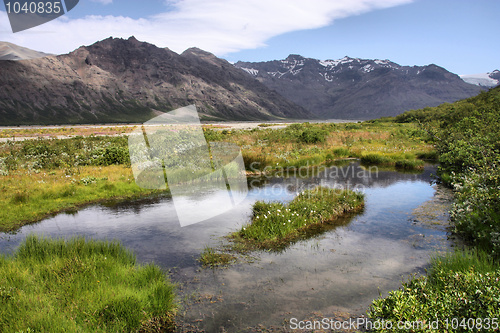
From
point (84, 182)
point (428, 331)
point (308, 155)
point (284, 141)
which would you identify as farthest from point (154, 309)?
point (284, 141)

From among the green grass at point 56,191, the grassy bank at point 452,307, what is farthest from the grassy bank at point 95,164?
the grassy bank at point 452,307

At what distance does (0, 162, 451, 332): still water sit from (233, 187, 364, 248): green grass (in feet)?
2.81

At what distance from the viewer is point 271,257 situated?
13125 millimetres

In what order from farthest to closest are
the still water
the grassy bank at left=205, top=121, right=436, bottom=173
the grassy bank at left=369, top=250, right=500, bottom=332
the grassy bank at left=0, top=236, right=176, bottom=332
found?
the grassy bank at left=205, top=121, right=436, bottom=173, the still water, the grassy bank at left=0, top=236, right=176, bottom=332, the grassy bank at left=369, top=250, right=500, bottom=332

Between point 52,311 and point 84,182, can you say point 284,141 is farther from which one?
point 52,311

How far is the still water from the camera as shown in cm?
945

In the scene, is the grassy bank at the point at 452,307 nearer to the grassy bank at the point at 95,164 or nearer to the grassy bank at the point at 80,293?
the grassy bank at the point at 80,293

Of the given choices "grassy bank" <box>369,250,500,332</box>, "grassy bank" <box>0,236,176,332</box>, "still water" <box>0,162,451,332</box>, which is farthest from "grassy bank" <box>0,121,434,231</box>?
"grassy bank" <box>369,250,500,332</box>

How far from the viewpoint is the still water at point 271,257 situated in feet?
31.0

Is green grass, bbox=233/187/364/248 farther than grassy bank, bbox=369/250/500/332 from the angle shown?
Yes

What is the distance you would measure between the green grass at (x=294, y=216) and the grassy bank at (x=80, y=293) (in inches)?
218

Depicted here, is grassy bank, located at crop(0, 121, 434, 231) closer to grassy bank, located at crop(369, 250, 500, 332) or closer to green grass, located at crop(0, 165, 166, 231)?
green grass, located at crop(0, 165, 166, 231)

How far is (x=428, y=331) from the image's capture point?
649 centimetres

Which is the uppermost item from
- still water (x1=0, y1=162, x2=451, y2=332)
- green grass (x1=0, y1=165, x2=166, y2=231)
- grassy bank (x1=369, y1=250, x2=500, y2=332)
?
green grass (x1=0, y1=165, x2=166, y2=231)
